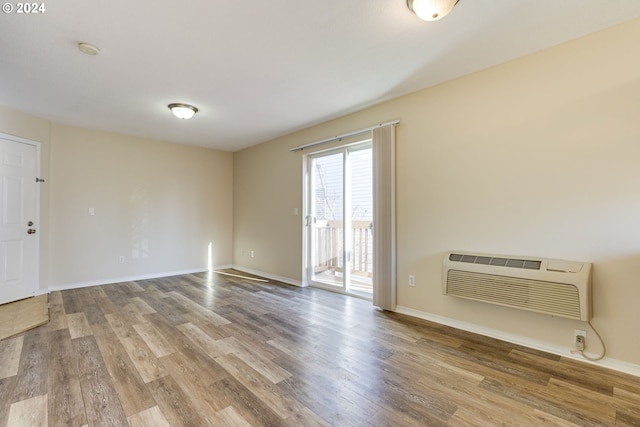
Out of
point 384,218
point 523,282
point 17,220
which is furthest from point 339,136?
point 17,220

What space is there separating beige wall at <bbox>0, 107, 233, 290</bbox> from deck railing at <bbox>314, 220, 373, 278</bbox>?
2.60m

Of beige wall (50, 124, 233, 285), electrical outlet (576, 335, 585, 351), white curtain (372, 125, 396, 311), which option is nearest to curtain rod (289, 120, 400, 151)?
white curtain (372, 125, 396, 311)

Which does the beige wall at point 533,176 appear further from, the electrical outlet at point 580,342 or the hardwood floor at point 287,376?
the hardwood floor at point 287,376

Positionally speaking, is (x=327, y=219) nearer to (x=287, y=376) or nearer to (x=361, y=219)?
(x=361, y=219)

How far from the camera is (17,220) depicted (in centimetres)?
375

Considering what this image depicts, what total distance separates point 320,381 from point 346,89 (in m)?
2.83

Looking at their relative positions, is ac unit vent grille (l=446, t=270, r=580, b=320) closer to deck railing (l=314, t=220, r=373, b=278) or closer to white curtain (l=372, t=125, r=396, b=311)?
white curtain (l=372, t=125, r=396, b=311)

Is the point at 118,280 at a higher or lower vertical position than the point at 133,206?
lower

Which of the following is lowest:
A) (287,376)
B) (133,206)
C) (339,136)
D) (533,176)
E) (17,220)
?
(287,376)

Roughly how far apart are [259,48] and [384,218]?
2.20m

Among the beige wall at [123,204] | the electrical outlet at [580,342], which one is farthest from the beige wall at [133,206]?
the electrical outlet at [580,342]

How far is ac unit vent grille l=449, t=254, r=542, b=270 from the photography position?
7.76 ft

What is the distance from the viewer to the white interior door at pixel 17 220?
3.61 meters

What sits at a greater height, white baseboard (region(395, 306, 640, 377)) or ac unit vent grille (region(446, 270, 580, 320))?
ac unit vent grille (region(446, 270, 580, 320))
